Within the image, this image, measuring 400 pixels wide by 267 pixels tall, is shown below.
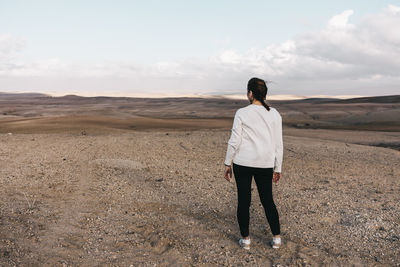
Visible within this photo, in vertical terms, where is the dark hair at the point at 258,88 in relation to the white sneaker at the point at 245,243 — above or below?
above

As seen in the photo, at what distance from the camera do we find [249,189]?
175 inches

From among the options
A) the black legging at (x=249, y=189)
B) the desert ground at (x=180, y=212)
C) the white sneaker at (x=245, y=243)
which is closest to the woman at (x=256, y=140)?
the black legging at (x=249, y=189)

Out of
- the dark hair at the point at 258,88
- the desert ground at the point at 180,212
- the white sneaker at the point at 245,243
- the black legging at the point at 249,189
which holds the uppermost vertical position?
the dark hair at the point at 258,88

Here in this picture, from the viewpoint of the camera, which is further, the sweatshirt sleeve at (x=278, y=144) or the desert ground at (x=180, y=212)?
the desert ground at (x=180, y=212)

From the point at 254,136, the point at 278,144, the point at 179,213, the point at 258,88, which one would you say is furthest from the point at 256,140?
the point at 179,213

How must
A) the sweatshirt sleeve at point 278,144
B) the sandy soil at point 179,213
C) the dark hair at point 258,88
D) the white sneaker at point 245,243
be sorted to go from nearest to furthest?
the dark hair at point 258,88 < the sweatshirt sleeve at point 278,144 < the sandy soil at point 179,213 < the white sneaker at point 245,243

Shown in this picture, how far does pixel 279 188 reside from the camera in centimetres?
810

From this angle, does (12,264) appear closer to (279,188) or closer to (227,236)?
(227,236)

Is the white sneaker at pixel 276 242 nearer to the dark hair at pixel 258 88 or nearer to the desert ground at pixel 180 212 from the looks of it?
the desert ground at pixel 180 212

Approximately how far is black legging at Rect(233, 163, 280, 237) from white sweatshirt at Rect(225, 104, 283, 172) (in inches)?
3.4

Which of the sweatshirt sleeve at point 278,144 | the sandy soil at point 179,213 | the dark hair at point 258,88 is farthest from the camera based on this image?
the sandy soil at point 179,213

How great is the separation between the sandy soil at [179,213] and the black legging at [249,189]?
0.43 meters

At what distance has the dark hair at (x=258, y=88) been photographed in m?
4.23

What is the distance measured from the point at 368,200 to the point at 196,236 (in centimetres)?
410
